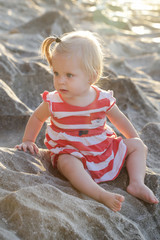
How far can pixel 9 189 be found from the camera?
1830mm

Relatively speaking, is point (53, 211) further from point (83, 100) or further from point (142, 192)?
point (83, 100)

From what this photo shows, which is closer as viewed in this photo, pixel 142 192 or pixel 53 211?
pixel 53 211

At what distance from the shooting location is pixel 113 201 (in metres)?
1.92

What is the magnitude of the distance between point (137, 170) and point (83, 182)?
387 mm

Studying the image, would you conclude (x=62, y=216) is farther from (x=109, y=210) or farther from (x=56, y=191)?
(x=109, y=210)

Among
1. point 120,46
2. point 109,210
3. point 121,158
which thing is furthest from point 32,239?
point 120,46

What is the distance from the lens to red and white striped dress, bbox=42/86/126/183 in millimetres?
2334

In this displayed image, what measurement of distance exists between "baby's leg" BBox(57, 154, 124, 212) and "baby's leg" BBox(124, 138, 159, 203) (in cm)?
24

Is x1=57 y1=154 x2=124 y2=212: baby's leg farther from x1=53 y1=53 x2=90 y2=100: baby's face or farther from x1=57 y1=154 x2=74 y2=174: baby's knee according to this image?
A: x1=53 y1=53 x2=90 y2=100: baby's face

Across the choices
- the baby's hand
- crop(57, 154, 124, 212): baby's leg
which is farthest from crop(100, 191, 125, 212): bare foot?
the baby's hand

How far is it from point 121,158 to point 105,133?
0.20 meters

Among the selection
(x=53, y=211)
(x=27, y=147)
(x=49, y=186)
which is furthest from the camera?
(x=27, y=147)

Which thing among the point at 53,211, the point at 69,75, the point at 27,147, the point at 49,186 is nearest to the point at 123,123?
the point at 69,75

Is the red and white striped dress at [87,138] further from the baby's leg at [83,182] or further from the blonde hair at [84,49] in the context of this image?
the blonde hair at [84,49]
